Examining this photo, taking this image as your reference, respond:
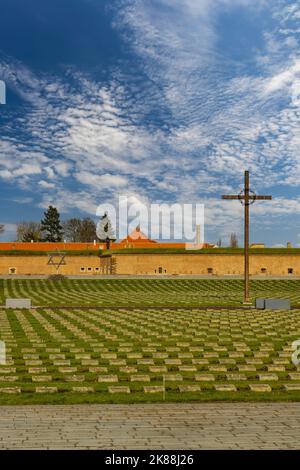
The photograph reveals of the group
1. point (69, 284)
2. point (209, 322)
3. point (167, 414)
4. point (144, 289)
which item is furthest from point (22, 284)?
point (167, 414)

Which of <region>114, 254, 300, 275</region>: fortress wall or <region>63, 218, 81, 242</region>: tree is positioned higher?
<region>63, 218, 81, 242</region>: tree

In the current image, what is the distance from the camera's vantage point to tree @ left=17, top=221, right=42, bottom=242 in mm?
94125

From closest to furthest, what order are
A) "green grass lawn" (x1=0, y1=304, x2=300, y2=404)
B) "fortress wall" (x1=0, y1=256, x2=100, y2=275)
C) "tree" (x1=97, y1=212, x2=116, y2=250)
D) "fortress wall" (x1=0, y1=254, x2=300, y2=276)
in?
"green grass lawn" (x1=0, y1=304, x2=300, y2=404)
"fortress wall" (x1=0, y1=254, x2=300, y2=276)
"fortress wall" (x1=0, y1=256, x2=100, y2=275)
"tree" (x1=97, y1=212, x2=116, y2=250)

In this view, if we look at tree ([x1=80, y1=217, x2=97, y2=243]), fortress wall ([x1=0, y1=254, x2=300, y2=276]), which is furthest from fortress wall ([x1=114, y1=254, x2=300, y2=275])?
tree ([x1=80, y1=217, x2=97, y2=243])

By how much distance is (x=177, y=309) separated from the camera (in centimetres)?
2466

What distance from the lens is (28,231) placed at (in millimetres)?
99375

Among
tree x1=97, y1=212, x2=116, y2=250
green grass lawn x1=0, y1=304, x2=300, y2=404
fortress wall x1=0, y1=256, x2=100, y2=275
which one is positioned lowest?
green grass lawn x1=0, y1=304, x2=300, y2=404

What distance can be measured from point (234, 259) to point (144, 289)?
21.2 metres

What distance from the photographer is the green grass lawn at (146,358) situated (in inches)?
345

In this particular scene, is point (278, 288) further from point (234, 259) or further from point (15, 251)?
point (15, 251)

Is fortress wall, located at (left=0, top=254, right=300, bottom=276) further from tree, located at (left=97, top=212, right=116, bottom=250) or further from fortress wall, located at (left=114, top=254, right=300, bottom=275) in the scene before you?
tree, located at (left=97, top=212, right=116, bottom=250)

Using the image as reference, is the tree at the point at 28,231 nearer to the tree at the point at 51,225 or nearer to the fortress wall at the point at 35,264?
the tree at the point at 51,225

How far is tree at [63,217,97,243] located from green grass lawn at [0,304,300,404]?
7634 centimetres

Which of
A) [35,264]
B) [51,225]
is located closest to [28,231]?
[51,225]
